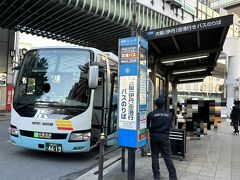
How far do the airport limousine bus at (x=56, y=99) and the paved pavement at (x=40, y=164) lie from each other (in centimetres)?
41

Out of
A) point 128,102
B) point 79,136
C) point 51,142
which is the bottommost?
point 51,142

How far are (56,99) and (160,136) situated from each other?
3.02 metres

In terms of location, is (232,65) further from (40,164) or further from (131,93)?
(131,93)

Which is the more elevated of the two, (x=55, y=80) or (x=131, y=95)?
(x=55, y=80)

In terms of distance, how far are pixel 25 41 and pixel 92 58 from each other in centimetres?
5577

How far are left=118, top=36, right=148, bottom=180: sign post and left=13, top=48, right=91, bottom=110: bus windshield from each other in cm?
224

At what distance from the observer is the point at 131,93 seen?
5.07 m

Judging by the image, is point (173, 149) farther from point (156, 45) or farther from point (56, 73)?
point (56, 73)

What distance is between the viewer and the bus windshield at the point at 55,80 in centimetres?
714

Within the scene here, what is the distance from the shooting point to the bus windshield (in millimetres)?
7141

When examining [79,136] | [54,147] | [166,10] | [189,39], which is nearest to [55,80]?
[79,136]

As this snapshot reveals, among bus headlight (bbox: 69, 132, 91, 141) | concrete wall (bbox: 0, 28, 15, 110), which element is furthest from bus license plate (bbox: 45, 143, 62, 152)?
concrete wall (bbox: 0, 28, 15, 110)

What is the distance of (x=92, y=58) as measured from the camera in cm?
745

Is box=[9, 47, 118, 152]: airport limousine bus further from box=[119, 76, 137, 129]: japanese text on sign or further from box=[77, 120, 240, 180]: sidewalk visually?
box=[119, 76, 137, 129]: japanese text on sign
